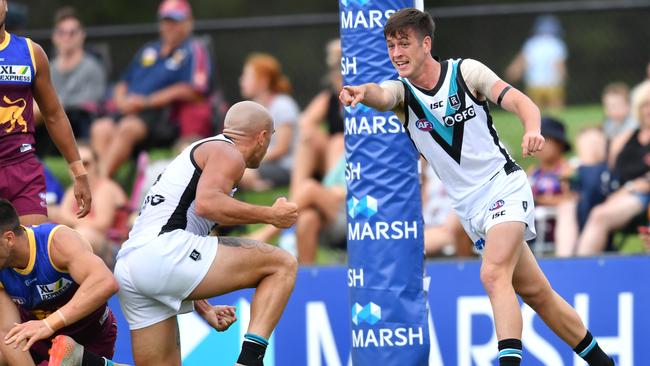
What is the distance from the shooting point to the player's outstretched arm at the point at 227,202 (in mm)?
7125

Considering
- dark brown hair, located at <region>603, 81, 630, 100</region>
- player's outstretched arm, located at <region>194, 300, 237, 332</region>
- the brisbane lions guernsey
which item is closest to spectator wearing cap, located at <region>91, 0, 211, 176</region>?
dark brown hair, located at <region>603, 81, 630, 100</region>

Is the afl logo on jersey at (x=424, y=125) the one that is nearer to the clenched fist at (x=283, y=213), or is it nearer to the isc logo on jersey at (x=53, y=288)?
the clenched fist at (x=283, y=213)

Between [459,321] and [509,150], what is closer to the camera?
[459,321]

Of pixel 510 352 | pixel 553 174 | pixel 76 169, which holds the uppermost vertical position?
pixel 76 169

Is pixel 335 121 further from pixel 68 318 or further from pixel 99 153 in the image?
pixel 68 318

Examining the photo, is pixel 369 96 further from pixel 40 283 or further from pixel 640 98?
pixel 640 98

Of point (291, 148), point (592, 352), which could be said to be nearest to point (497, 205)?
point (592, 352)

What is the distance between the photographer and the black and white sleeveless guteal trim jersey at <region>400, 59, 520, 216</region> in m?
7.40

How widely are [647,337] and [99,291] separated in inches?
161

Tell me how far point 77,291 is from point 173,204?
2.41ft

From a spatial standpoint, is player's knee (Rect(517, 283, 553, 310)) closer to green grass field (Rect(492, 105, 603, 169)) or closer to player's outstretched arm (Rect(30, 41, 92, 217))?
player's outstretched arm (Rect(30, 41, 92, 217))

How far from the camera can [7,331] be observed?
24.2 ft

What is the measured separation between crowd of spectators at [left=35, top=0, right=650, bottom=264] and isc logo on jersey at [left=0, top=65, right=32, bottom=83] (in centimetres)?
366

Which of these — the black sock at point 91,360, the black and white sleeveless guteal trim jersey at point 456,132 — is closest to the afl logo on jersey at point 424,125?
the black and white sleeveless guteal trim jersey at point 456,132
